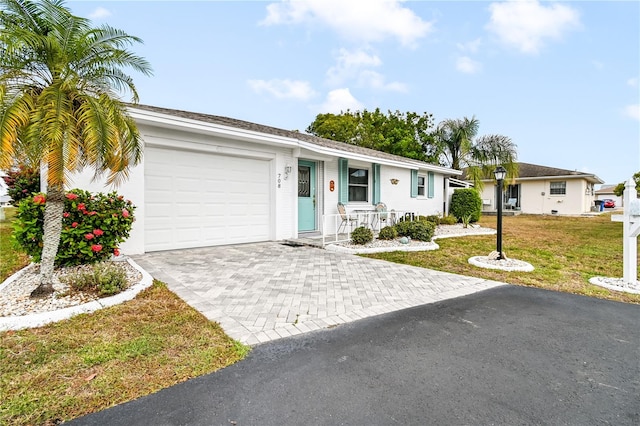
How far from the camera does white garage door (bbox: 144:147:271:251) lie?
23.3ft

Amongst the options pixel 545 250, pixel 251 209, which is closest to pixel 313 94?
pixel 251 209

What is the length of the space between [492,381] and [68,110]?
4.94 meters

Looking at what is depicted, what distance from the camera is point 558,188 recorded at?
79.2 ft

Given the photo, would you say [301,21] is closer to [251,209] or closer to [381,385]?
[251,209]

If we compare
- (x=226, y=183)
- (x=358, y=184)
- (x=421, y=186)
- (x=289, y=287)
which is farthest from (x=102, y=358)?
(x=421, y=186)

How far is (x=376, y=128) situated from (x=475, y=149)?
10.7 meters

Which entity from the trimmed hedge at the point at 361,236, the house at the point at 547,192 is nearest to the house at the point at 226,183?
the trimmed hedge at the point at 361,236

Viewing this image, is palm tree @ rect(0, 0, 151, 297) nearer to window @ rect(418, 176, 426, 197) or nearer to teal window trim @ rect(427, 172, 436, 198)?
window @ rect(418, 176, 426, 197)

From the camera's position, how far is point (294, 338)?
300 centimetres

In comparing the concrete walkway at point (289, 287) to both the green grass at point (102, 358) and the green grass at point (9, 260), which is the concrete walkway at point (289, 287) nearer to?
the green grass at point (102, 358)

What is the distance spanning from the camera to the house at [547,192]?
23.3m

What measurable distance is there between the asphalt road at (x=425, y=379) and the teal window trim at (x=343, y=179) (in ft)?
23.2

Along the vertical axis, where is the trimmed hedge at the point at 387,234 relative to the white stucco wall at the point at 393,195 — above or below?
below

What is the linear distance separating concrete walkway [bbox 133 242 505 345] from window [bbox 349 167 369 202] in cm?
429
